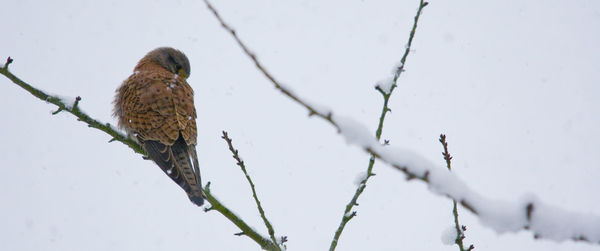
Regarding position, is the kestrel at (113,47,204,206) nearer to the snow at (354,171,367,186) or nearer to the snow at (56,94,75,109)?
the snow at (56,94,75,109)

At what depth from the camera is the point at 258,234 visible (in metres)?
2.49

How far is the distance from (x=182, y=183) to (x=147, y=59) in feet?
8.40

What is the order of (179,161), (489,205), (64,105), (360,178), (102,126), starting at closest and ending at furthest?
1. (489,205)
2. (360,178)
3. (64,105)
4. (102,126)
5. (179,161)

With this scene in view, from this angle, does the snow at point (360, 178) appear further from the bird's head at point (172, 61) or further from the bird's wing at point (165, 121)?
the bird's head at point (172, 61)

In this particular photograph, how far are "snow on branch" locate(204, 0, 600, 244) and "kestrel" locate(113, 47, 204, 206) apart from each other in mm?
2739

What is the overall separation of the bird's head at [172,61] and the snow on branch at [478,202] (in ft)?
16.3

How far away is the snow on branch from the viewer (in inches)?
31.0

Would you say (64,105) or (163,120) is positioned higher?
Result: (163,120)

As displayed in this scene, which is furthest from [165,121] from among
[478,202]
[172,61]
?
[478,202]

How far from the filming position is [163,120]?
14.1ft

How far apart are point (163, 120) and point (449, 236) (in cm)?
298

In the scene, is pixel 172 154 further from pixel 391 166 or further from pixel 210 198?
pixel 391 166

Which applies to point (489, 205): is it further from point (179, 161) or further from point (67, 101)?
point (179, 161)

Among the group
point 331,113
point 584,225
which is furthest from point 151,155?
point 584,225
